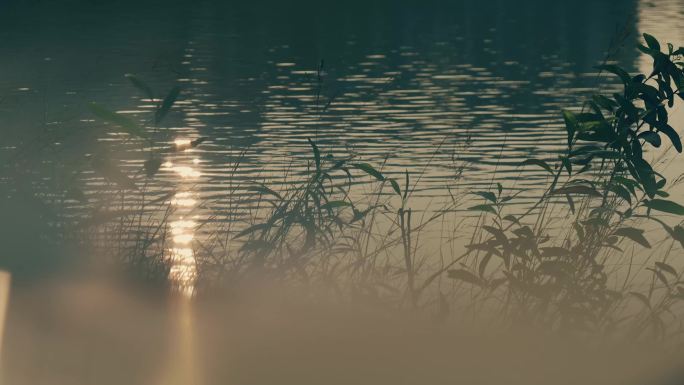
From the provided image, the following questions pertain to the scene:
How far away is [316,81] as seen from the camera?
2478cm

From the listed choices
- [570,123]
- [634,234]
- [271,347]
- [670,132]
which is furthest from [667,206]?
[271,347]

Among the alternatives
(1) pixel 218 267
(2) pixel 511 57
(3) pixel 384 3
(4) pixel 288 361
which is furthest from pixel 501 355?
(3) pixel 384 3

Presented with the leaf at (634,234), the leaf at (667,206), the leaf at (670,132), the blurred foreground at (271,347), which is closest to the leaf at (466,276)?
the blurred foreground at (271,347)

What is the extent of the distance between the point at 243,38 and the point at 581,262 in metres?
30.1

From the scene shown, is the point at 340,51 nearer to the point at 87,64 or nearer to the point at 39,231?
the point at 87,64

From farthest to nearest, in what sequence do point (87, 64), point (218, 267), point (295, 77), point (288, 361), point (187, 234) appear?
point (87, 64) < point (295, 77) < point (187, 234) < point (218, 267) < point (288, 361)

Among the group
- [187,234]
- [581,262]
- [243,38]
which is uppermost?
[581,262]

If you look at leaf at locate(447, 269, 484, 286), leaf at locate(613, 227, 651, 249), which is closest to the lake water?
leaf at locate(447, 269, 484, 286)

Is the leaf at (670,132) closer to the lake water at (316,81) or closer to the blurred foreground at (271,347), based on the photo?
the lake water at (316,81)

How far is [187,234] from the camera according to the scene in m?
9.00

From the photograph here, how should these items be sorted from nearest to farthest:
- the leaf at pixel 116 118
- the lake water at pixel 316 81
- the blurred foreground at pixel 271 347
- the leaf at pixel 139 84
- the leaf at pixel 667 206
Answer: the blurred foreground at pixel 271 347 < the leaf at pixel 667 206 < the leaf at pixel 116 118 < the leaf at pixel 139 84 < the lake water at pixel 316 81

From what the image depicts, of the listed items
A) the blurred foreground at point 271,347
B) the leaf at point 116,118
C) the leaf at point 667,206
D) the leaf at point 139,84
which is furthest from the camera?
the leaf at point 139,84

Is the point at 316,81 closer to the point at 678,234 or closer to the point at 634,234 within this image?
the point at 678,234

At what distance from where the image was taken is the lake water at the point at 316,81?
12961mm
